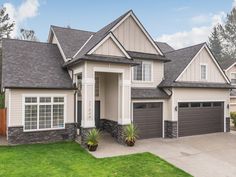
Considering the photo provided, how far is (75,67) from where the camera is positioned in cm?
1410

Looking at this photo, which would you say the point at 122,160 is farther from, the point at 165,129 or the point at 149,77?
the point at 149,77

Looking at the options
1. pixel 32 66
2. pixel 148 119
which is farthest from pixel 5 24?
pixel 148 119

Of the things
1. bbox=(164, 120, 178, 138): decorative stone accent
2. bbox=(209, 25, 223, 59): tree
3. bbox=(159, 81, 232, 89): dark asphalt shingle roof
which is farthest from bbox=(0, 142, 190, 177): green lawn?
bbox=(209, 25, 223, 59): tree

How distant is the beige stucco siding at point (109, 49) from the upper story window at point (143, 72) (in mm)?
2699

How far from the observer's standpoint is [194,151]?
12.2 metres

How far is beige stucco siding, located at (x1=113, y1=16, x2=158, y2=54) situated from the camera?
1567 cm

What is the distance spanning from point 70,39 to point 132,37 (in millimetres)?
4941

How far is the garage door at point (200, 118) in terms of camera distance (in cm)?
1633

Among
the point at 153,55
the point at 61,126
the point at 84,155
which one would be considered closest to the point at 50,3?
the point at 153,55

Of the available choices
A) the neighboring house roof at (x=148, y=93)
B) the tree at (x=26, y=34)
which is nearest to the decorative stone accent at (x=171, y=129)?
the neighboring house roof at (x=148, y=93)

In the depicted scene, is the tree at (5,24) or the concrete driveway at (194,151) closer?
the concrete driveway at (194,151)

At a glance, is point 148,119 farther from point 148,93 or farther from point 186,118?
point 186,118

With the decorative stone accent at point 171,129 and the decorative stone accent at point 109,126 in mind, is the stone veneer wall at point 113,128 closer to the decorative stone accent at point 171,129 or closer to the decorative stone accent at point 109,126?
the decorative stone accent at point 109,126

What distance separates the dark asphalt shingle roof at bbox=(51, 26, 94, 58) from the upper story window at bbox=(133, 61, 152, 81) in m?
4.53
